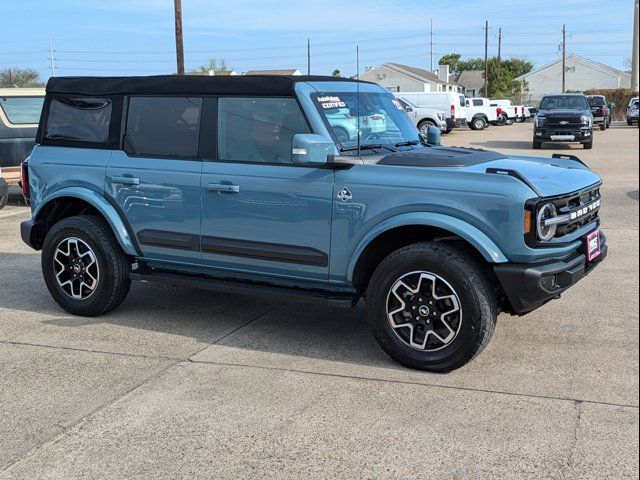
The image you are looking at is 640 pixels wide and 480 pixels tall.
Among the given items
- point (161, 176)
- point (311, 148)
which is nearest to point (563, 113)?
point (161, 176)

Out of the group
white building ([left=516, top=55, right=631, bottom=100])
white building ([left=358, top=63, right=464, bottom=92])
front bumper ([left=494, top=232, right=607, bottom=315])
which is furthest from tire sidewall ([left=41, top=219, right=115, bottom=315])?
white building ([left=516, top=55, right=631, bottom=100])

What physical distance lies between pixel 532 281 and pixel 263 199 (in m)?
1.90

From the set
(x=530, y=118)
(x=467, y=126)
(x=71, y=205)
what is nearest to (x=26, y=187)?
(x=71, y=205)

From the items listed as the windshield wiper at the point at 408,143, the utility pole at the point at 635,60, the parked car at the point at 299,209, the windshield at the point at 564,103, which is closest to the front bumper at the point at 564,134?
the windshield at the point at 564,103

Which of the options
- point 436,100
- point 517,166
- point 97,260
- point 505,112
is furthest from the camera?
point 505,112

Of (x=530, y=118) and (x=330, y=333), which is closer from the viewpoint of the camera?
(x=330, y=333)

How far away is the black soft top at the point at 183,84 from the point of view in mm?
5098

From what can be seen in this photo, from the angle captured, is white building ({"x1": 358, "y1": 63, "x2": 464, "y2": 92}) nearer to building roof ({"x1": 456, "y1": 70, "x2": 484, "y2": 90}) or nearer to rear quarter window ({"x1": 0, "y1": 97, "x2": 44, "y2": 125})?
building roof ({"x1": 456, "y1": 70, "x2": 484, "y2": 90})

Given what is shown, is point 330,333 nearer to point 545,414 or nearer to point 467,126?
point 545,414

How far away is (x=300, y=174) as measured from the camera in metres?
4.88

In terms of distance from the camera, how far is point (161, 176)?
5.42 meters

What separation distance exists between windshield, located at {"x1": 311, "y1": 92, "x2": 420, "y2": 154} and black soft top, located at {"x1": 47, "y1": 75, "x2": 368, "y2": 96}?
0.74ft

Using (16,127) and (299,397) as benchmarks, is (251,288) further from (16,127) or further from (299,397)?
(16,127)

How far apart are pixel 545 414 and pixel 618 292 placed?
2.85 metres
